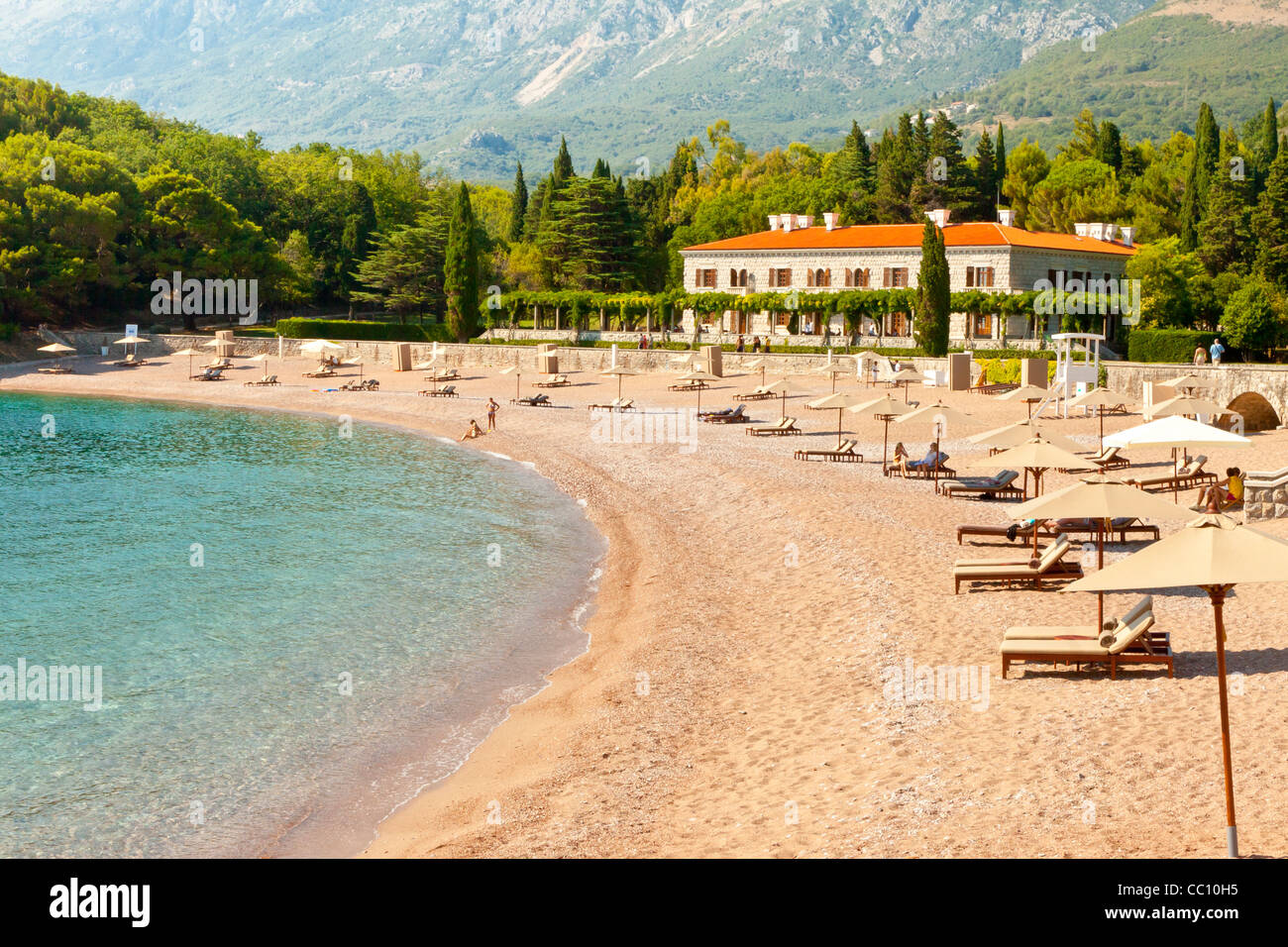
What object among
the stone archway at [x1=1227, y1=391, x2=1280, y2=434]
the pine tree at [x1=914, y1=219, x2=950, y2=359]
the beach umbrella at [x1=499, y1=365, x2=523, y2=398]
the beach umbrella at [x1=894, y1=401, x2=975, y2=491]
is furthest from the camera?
the beach umbrella at [x1=499, y1=365, x2=523, y2=398]

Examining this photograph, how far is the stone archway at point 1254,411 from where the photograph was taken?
105 ft

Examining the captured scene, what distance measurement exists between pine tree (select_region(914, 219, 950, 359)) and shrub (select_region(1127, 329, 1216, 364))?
11159mm

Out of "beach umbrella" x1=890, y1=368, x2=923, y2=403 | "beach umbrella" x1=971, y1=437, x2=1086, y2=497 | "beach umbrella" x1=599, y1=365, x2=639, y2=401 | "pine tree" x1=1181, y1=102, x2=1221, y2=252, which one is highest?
"pine tree" x1=1181, y1=102, x2=1221, y2=252

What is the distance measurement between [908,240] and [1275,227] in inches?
740

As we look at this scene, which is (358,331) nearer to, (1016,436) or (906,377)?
(906,377)

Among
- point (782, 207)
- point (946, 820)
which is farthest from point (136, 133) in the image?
point (946, 820)

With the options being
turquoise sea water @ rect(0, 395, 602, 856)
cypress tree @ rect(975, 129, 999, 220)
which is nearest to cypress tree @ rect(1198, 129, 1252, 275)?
cypress tree @ rect(975, 129, 999, 220)

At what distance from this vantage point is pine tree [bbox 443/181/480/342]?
217 ft

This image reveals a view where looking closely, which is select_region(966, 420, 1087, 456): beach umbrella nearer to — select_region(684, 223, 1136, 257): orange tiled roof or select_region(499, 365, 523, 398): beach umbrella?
select_region(499, 365, 523, 398): beach umbrella

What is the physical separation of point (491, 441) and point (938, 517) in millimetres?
22467

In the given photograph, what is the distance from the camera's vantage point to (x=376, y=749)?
13891mm

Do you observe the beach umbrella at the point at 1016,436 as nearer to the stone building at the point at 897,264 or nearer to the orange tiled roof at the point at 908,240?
the stone building at the point at 897,264

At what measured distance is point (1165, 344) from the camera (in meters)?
56.2
